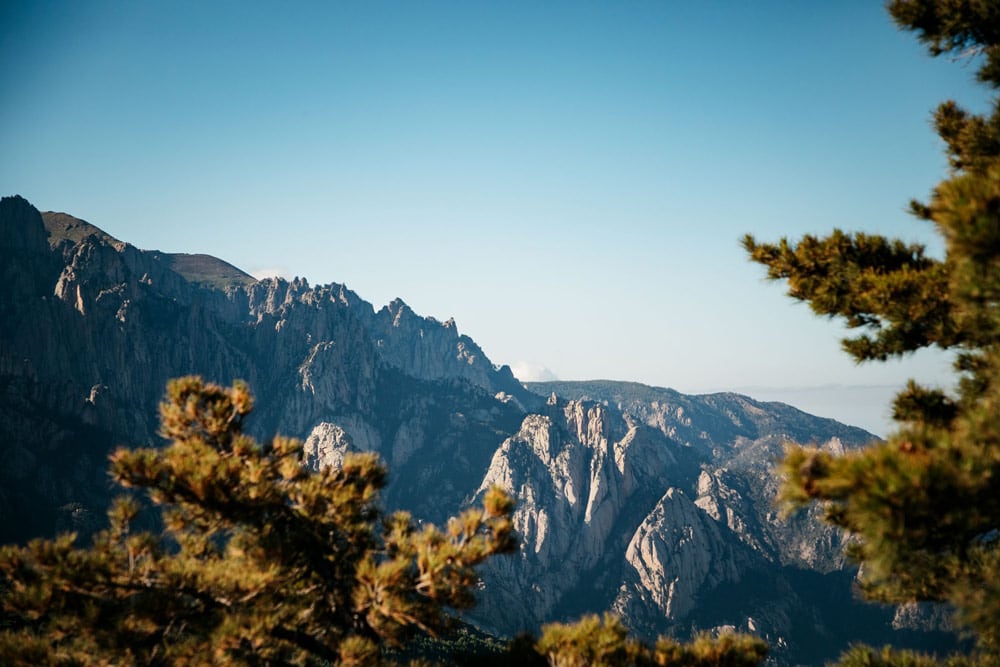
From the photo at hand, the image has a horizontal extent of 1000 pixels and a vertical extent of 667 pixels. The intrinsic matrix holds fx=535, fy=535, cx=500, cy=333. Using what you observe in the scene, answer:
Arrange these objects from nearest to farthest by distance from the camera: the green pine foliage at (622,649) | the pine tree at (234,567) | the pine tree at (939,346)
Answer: the pine tree at (939,346), the pine tree at (234,567), the green pine foliage at (622,649)

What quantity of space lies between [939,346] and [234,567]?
12503 mm

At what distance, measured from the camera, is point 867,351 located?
10242 mm

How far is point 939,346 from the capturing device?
31.6ft

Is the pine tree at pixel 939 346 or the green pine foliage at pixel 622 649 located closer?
the pine tree at pixel 939 346

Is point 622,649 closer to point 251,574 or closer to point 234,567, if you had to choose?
point 251,574

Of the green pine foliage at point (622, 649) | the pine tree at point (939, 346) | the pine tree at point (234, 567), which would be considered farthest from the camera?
the green pine foliage at point (622, 649)

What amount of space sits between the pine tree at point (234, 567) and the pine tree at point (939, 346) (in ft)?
16.4

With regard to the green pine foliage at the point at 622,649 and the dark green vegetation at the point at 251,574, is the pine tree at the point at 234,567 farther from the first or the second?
the green pine foliage at the point at 622,649

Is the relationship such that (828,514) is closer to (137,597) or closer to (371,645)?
(371,645)

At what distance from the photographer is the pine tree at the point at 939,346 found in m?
4.73

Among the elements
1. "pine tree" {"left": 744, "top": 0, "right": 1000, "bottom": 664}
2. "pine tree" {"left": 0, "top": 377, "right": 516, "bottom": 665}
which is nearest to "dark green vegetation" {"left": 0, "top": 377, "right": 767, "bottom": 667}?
"pine tree" {"left": 0, "top": 377, "right": 516, "bottom": 665}

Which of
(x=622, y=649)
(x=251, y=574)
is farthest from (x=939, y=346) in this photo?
(x=251, y=574)

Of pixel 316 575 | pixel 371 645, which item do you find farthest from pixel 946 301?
pixel 316 575

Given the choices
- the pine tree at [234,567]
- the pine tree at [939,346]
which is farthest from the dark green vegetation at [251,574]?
the pine tree at [939,346]
